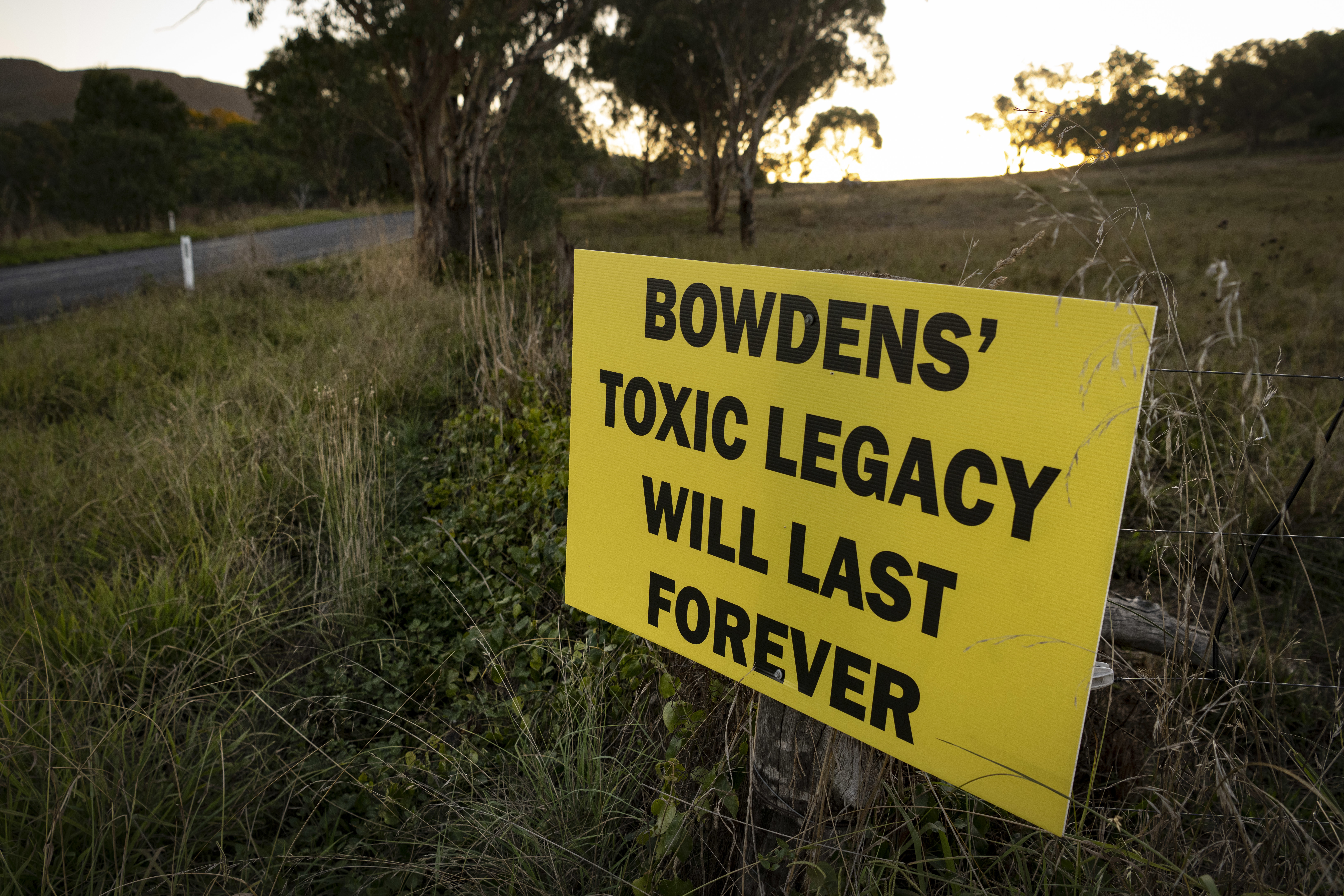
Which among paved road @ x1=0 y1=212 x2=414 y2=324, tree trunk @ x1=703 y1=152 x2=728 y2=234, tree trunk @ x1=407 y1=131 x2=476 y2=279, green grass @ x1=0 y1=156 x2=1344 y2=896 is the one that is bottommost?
green grass @ x1=0 y1=156 x2=1344 y2=896

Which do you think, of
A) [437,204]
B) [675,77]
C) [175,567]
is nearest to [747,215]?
[675,77]

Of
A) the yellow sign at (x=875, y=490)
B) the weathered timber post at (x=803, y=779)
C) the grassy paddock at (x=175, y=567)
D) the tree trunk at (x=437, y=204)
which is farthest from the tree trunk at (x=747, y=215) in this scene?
the weathered timber post at (x=803, y=779)

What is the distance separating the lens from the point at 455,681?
7.95ft

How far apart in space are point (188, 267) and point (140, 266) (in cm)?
575

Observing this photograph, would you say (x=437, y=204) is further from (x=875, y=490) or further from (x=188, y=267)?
(x=875, y=490)

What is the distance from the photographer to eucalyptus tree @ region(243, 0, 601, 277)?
383 inches

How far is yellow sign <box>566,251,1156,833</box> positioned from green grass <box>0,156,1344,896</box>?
0.72 feet

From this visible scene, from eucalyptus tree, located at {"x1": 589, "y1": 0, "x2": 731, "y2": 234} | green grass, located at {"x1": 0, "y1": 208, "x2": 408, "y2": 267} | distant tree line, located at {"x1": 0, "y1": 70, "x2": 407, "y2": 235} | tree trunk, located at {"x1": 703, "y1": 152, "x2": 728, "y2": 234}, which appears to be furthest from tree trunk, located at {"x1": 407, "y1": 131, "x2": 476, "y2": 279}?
tree trunk, located at {"x1": 703, "y1": 152, "x2": 728, "y2": 234}

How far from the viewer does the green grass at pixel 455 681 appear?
4.64 ft

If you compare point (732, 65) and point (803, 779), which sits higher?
point (732, 65)

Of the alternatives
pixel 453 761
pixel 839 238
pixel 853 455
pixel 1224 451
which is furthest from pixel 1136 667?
pixel 839 238

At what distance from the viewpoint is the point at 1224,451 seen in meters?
3.80

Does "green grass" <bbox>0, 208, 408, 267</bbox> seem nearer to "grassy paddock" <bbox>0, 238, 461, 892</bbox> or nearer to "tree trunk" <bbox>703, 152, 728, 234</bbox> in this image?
"grassy paddock" <bbox>0, 238, 461, 892</bbox>

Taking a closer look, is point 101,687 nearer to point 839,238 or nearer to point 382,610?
point 382,610
